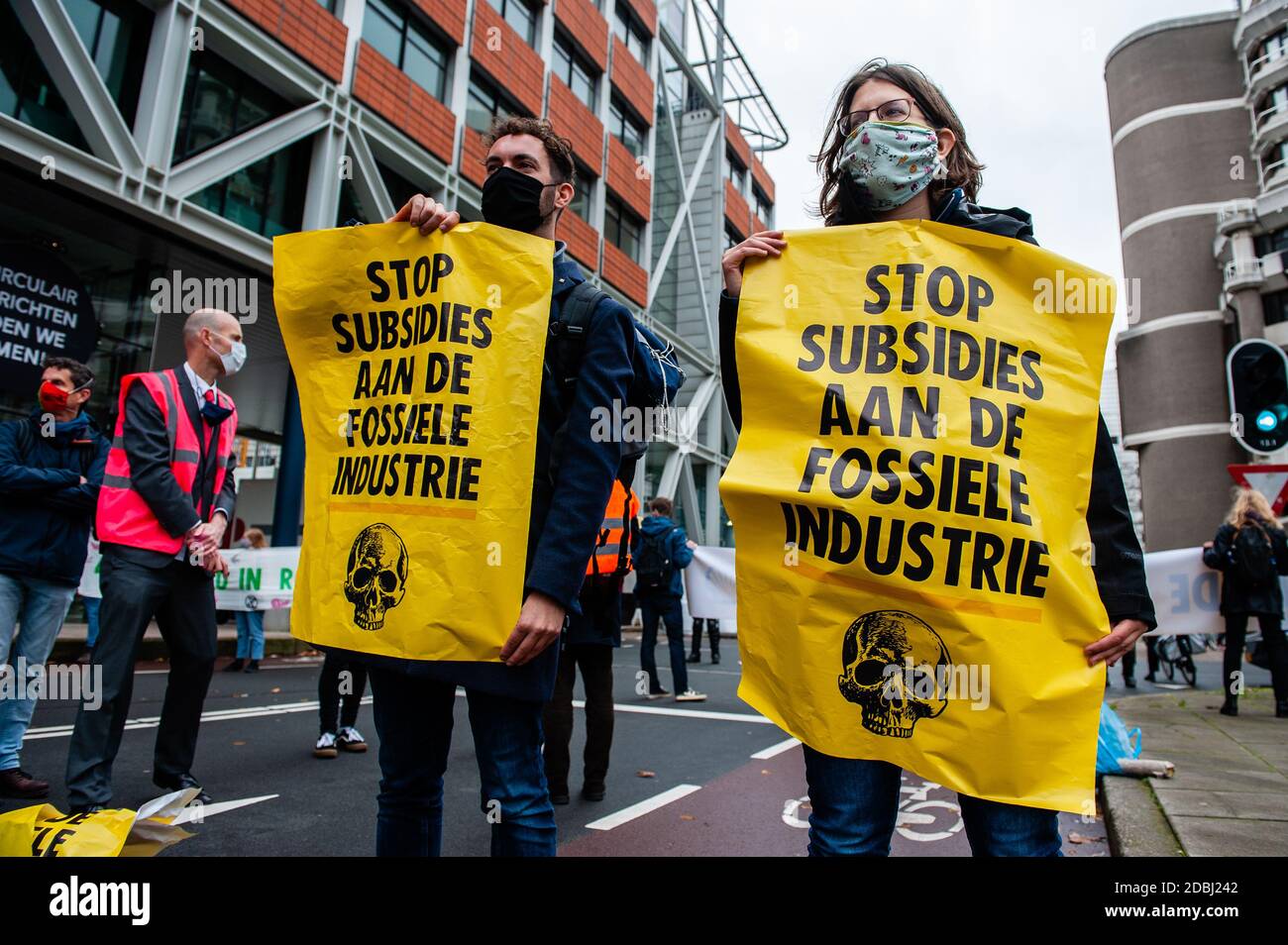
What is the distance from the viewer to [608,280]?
2289 cm

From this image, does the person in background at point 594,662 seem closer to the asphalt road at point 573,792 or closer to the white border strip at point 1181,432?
the asphalt road at point 573,792

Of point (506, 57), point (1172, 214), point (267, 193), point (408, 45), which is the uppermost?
point (1172, 214)

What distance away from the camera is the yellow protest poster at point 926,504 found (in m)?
1.65

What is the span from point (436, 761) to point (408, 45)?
56.7 feet

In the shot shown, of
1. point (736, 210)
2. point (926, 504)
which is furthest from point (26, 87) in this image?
point (736, 210)

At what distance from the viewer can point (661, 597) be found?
890cm

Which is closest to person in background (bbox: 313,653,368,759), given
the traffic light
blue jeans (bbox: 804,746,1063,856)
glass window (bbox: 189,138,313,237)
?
blue jeans (bbox: 804,746,1063,856)

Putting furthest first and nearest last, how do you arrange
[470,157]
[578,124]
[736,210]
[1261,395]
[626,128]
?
[736,210] < [626,128] < [578,124] < [470,157] < [1261,395]

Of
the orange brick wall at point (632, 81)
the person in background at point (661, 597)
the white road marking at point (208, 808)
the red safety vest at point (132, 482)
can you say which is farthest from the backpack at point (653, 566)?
the orange brick wall at point (632, 81)

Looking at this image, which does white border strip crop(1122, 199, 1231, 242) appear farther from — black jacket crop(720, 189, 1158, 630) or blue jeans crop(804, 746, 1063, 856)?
blue jeans crop(804, 746, 1063, 856)

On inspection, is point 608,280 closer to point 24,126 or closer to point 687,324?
point 687,324

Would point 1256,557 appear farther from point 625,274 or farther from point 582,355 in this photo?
point 625,274

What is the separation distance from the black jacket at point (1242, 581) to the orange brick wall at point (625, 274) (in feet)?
57.3
